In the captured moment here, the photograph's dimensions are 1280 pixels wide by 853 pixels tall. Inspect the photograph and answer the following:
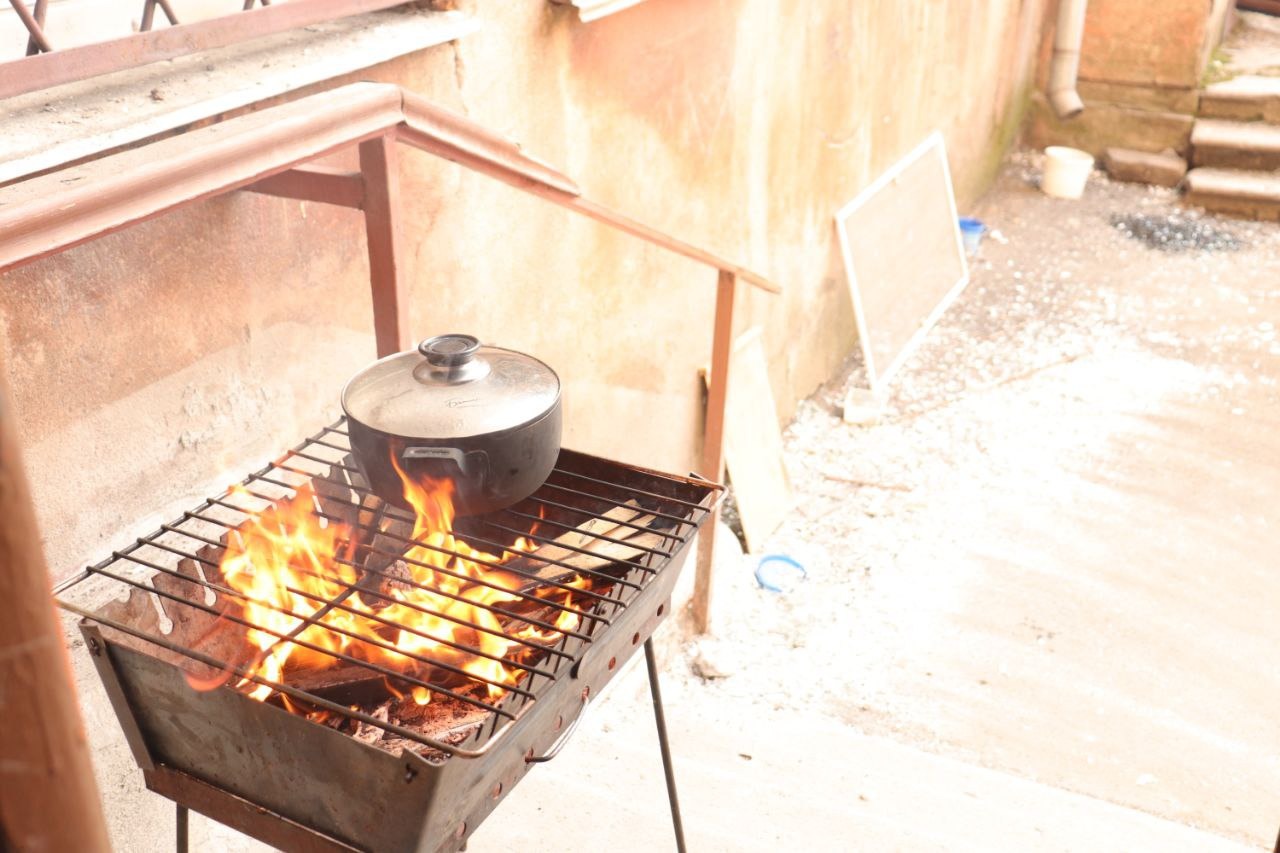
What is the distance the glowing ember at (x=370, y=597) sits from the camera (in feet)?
6.86

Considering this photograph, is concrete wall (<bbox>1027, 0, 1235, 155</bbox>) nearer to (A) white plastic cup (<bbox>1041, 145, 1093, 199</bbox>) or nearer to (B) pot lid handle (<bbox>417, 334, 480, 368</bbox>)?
(A) white plastic cup (<bbox>1041, 145, 1093, 199</bbox>)

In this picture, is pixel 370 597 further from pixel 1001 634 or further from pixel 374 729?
pixel 1001 634

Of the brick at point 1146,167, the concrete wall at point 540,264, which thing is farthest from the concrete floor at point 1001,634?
the brick at point 1146,167

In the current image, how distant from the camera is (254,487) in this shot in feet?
8.83

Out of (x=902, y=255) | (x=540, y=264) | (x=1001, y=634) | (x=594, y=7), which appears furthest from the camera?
(x=902, y=255)

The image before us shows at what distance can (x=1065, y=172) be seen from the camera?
9078mm

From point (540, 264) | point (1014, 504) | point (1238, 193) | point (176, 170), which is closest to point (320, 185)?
point (176, 170)

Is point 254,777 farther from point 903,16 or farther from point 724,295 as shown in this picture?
point 903,16

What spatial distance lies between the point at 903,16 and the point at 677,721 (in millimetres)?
4378

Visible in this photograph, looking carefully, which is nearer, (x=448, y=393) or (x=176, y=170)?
(x=176, y=170)

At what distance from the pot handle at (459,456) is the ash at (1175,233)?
7.50 m

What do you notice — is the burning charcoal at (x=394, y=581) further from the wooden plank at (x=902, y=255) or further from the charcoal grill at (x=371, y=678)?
the wooden plank at (x=902, y=255)

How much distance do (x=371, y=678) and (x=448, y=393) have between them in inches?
21.1

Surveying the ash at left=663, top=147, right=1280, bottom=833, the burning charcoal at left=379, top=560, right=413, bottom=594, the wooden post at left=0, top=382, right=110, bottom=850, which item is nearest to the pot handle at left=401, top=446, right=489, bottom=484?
the burning charcoal at left=379, top=560, right=413, bottom=594
